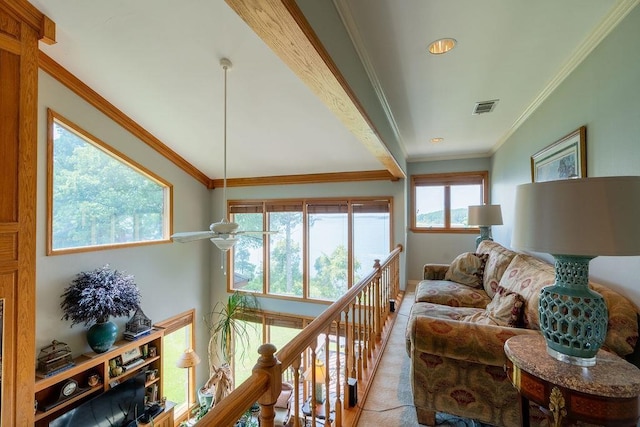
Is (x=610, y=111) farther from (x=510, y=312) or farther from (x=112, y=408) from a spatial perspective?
(x=112, y=408)

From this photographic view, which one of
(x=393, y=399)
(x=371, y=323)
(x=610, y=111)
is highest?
(x=610, y=111)

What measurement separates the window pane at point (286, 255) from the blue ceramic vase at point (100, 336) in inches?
109

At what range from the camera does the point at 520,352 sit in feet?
4.29

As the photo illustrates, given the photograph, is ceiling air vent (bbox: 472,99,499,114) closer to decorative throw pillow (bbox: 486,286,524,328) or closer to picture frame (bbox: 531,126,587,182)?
picture frame (bbox: 531,126,587,182)

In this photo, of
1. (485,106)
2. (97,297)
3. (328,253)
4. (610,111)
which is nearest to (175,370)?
(97,297)

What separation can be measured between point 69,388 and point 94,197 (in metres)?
2.46

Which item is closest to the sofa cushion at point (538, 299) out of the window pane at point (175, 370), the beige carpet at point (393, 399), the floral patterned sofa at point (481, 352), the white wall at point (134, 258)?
the floral patterned sofa at point (481, 352)

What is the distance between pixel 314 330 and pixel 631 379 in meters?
1.22

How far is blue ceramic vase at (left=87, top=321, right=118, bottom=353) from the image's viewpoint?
383 centimetres

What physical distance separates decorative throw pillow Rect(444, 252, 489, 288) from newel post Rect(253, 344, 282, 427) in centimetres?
299

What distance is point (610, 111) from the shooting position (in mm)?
1766

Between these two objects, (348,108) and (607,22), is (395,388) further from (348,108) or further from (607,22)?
(607,22)

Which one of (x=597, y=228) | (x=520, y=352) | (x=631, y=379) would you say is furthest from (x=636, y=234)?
(x=520, y=352)

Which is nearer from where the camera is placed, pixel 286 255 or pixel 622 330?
pixel 622 330
